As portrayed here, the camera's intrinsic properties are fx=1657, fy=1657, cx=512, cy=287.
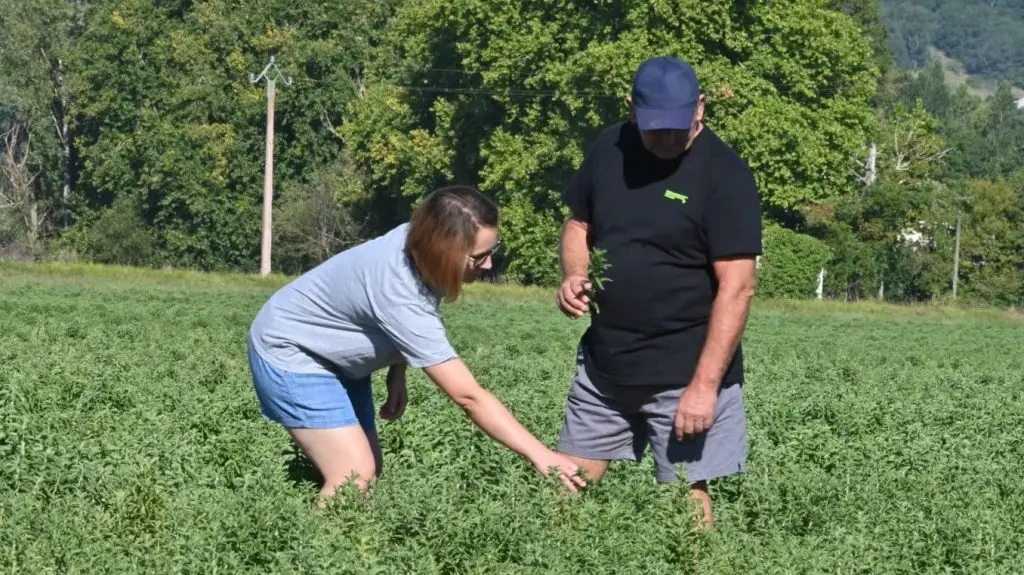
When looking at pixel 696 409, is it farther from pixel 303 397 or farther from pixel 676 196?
pixel 303 397

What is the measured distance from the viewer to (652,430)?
677cm

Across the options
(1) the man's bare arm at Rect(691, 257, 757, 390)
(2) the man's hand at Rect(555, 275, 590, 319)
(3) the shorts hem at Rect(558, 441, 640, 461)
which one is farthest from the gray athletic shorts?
(2) the man's hand at Rect(555, 275, 590, 319)

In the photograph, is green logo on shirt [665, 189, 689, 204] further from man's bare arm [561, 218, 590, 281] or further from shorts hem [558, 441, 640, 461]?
shorts hem [558, 441, 640, 461]

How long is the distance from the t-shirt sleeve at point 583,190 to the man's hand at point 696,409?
0.87 meters

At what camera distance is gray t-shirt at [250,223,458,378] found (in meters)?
6.39

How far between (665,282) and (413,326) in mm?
1007

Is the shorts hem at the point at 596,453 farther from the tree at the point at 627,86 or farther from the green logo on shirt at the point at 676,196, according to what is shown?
the tree at the point at 627,86

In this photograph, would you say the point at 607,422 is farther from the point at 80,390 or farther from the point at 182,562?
the point at 80,390

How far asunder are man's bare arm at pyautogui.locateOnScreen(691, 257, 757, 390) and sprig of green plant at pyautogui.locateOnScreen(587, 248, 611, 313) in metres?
0.44

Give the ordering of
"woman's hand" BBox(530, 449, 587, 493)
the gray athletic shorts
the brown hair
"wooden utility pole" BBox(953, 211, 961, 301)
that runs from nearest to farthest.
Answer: the brown hair → "woman's hand" BBox(530, 449, 587, 493) → the gray athletic shorts → "wooden utility pole" BBox(953, 211, 961, 301)

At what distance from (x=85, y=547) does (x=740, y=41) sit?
45237mm

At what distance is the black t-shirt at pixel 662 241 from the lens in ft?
21.0

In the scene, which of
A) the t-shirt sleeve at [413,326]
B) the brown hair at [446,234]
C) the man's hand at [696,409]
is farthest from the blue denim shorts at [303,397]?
the man's hand at [696,409]

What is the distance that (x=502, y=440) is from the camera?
6473 millimetres
